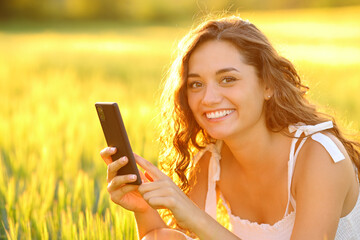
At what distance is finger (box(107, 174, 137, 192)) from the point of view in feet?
6.28

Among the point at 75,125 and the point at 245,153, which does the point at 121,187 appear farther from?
the point at 75,125

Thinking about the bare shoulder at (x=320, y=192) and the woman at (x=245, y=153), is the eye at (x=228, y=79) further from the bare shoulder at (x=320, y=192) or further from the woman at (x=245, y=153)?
the bare shoulder at (x=320, y=192)

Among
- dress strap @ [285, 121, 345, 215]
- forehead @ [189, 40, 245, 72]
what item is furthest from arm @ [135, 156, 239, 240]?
forehead @ [189, 40, 245, 72]

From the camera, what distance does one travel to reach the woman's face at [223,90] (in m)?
2.11

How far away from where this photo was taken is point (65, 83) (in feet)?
24.5

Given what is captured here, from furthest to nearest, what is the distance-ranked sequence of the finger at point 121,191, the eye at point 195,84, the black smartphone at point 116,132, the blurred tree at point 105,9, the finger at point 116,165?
the blurred tree at point 105,9
the eye at point 195,84
the finger at point 121,191
the finger at point 116,165
the black smartphone at point 116,132

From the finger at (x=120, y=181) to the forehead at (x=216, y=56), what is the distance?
1.72 feet

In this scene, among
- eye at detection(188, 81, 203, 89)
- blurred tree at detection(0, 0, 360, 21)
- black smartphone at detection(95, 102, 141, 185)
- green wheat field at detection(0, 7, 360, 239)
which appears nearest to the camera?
black smartphone at detection(95, 102, 141, 185)

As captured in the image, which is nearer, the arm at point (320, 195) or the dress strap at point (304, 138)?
the arm at point (320, 195)

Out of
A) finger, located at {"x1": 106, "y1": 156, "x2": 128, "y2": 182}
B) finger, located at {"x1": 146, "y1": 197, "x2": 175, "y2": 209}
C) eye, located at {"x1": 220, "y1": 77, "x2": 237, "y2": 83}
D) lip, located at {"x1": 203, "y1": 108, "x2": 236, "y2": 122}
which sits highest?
eye, located at {"x1": 220, "y1": 77, "x2": 237, "y2": 83}

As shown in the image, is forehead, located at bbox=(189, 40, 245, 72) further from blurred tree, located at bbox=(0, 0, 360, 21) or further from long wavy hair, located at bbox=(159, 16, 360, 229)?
blurred tree, located at bbox=(0, 0, 360, 21)

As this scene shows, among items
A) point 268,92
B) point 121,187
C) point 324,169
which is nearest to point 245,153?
point 268,92

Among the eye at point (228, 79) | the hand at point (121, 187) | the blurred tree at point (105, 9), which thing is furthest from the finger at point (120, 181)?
the blurred tree at point (105, 9)

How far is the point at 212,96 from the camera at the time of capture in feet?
6.89
